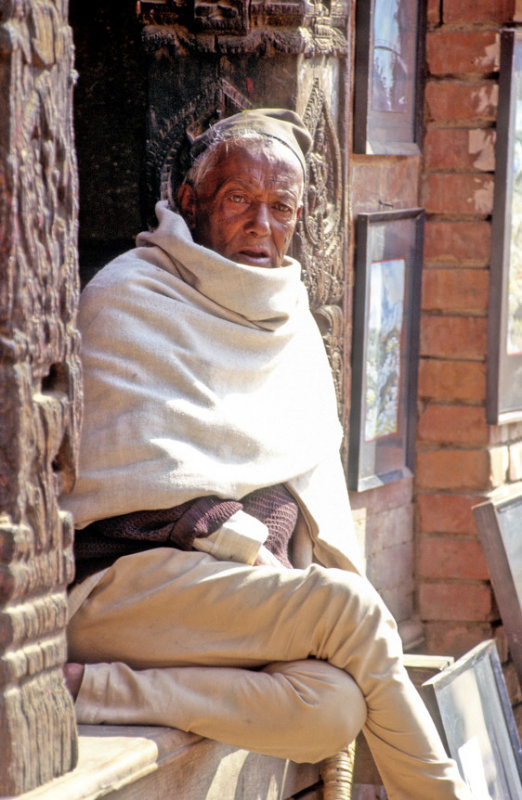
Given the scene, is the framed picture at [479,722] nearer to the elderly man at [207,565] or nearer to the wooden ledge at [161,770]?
the wooden ledge at [161,770]

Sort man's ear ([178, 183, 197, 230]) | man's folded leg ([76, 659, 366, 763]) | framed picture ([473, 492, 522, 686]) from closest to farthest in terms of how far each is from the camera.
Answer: man's folded leg ([76, 659, 366, 763])
man's ear ([178, 183, 197, 230])
framed picture ([473, 492, 522, 686])

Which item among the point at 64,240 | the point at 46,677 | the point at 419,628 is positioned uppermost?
the point at 64,240

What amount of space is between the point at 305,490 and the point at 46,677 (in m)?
1.01

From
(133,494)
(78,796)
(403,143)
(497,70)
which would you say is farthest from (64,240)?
(497,70)

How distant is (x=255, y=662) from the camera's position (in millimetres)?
2943

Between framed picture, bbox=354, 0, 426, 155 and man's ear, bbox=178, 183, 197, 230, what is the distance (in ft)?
3.15

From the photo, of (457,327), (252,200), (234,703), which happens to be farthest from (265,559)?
(457,327)

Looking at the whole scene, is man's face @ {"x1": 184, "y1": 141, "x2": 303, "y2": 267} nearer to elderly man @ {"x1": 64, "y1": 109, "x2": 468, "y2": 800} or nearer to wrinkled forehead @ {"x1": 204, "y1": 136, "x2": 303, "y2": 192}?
wrinkled forehead @ {"x1": 204, "y1": 136, "x2": 303, "y2": 192}

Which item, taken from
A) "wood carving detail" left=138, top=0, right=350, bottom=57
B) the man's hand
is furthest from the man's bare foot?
"wood carving detail" left=138, top=0, right=350, bottom=57

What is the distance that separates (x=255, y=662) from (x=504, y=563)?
6.39ft

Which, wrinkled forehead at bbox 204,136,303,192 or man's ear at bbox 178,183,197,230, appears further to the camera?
man's ear at bbox 178,183,197,230

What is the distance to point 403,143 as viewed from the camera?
15.1ft

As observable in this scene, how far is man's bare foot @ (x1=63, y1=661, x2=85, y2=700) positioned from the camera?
2.81 m

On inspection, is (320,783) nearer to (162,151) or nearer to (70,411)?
(70,411)
